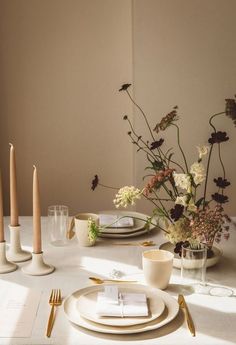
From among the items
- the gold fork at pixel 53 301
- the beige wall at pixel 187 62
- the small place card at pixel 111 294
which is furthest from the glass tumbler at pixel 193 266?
the beige wall at pixel 187 62

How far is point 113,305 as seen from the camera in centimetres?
137

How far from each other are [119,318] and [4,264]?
53 centimetres

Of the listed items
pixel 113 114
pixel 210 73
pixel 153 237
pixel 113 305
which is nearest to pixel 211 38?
pixel 210 73

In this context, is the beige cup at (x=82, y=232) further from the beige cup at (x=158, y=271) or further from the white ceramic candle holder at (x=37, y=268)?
the beige cup at (x=158, y=271)

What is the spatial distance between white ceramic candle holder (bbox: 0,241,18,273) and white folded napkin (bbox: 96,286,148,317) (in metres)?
0.38

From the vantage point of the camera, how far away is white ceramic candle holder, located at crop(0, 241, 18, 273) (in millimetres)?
1682

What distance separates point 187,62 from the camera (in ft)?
11.0

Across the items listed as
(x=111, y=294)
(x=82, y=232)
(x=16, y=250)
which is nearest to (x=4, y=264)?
(x=16, y=250)

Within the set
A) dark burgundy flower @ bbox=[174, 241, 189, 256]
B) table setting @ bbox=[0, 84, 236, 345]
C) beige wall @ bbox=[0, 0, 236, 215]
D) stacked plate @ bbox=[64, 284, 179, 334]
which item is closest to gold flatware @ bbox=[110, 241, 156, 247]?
table setting @ bbox=[0, 84, 236, 345]

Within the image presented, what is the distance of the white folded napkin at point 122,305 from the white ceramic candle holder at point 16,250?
444 millimetres

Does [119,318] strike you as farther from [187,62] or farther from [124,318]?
[187,62]

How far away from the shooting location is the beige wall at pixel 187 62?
3291 mm

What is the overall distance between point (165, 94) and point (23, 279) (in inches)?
79.5

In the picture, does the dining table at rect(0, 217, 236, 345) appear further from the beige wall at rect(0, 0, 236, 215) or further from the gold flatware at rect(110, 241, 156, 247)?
the beige wall at rect(0, 0, 236, 215)
